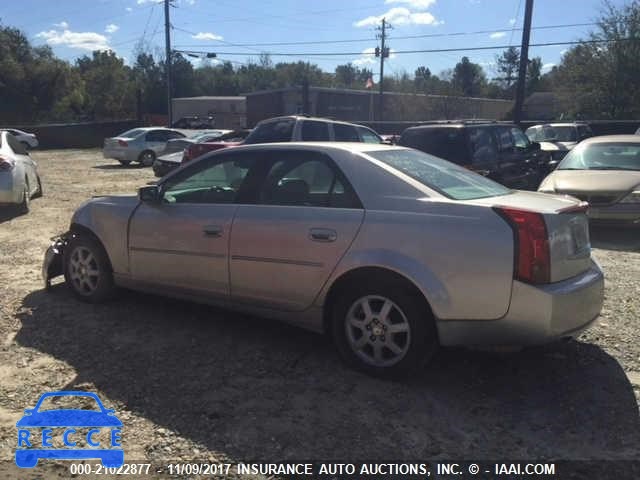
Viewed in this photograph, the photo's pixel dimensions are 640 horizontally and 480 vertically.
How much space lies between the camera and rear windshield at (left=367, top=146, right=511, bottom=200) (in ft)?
12.8

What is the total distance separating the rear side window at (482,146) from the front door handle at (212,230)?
245 inches

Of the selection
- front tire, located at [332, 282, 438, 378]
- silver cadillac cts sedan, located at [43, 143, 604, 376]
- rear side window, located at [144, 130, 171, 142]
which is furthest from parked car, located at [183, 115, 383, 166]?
rear side window, located at [144, 130, 171, 142]

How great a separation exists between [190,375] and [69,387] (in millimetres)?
761

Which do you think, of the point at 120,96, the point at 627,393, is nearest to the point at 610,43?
the point at 627,393

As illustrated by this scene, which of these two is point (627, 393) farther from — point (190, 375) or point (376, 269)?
point (190, 375)

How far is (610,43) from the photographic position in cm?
2895

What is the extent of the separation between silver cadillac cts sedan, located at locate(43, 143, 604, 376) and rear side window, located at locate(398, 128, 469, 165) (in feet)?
17.2

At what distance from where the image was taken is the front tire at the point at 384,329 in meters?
3.58

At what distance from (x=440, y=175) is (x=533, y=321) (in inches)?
51.4

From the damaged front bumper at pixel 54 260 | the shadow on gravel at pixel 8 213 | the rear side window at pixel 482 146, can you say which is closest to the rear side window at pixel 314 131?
the rear side window at pixel 482 146

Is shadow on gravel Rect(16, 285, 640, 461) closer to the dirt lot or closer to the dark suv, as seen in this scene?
the dirt lot

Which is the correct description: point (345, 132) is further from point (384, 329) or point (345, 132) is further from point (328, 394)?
point (328, 394)

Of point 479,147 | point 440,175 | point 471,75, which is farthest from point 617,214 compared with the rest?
point 471,75

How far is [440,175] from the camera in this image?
4.17 metres
